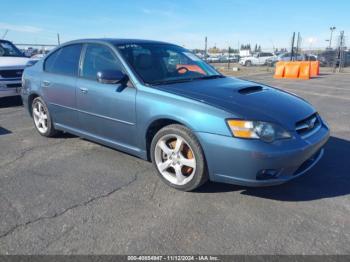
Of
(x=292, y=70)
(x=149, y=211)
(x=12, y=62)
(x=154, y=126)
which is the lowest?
(x=149, y=211)

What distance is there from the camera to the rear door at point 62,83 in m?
4.55

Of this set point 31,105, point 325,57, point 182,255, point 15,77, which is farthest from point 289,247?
point 325,57

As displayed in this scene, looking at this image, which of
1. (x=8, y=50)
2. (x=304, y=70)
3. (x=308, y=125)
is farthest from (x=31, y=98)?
(x=304, y=70)

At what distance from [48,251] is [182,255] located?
3.34ft

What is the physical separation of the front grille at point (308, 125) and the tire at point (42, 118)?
12.2 ft

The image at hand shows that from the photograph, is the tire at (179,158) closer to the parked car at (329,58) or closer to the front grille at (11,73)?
the front grille at (11,73)

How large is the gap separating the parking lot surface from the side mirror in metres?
1.09

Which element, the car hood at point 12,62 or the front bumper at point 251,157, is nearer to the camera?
the front bumper at point 251,157

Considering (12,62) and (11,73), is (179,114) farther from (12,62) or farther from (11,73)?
(12,62)

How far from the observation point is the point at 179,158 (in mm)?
3428

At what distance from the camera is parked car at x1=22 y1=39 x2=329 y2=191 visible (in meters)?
3.02

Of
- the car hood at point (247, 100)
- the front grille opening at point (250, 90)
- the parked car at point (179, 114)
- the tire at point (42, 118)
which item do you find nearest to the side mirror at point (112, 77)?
the parked car at point (179, 114)

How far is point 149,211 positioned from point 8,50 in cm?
872

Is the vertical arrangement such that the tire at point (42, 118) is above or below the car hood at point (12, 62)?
below
